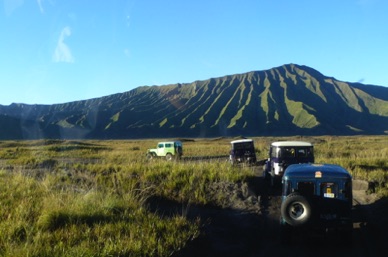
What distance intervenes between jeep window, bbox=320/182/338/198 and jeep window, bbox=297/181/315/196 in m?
0.26

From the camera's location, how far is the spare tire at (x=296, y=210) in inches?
353

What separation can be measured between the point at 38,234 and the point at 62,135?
168698mm

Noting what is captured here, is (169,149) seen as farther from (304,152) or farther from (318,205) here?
(318,205)

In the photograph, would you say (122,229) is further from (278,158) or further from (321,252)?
(278,158)

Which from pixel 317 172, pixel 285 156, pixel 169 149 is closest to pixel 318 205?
pixel 317 172

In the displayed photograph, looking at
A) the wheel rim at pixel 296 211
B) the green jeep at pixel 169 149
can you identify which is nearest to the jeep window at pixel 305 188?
the wheel rim at pixel 296 211

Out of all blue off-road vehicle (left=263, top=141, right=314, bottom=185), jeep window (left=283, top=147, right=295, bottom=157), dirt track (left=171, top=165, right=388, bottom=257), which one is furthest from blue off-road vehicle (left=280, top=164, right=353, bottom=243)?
jeep window (left=283, top=147, right=295, bottom=157)

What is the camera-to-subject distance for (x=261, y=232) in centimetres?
1050

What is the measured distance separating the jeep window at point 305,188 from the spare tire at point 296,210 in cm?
68

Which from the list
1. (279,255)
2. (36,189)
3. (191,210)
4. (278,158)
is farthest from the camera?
(278,158)

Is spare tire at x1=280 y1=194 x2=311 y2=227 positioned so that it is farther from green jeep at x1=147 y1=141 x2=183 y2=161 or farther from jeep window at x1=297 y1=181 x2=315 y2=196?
green jeep at x1=147 y1=141 x2=183 y2=161

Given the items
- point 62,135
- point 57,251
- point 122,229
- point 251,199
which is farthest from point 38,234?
point 62,135

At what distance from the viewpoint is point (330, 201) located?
9352 mm

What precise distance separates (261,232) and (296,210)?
1.62m
